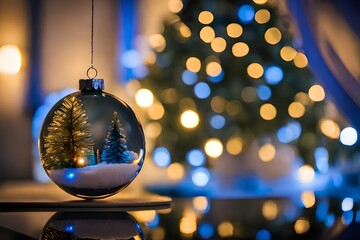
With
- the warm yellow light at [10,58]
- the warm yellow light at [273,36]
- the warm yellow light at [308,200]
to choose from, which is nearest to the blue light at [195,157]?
the warm yellow light at [273,36]

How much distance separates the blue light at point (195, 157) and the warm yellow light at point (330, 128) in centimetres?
68

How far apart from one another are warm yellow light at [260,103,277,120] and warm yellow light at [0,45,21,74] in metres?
1.74

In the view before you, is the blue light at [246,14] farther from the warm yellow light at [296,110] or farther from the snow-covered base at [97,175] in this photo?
the snow-covered base at [97,175]

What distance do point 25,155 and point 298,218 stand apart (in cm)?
384

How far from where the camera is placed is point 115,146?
4.43 feet

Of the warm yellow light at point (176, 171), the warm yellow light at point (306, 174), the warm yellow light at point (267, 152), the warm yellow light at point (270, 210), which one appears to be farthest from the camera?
the warm yellow light at point (306, 174)

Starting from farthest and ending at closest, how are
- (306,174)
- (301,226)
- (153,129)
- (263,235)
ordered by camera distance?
(306,174) < (153,129) < (301,226) < (263,235)

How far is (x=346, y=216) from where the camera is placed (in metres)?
1.28

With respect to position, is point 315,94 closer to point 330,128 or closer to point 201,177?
point 330,128

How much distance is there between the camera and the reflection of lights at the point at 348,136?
14.0ft

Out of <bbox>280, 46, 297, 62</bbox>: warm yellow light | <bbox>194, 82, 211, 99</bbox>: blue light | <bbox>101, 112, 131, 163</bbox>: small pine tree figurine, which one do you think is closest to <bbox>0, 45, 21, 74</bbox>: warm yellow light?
<bbox>194, 82, 211, 99</bbox>: blue light

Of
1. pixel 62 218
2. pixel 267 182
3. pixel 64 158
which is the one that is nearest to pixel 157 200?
pixel 64 158

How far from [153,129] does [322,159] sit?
1.00 m

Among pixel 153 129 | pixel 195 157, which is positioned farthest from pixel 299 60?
pixel 153 129
